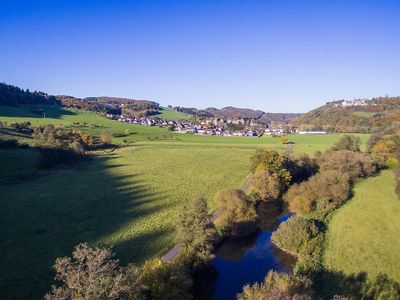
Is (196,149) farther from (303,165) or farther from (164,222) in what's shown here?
(164,222)

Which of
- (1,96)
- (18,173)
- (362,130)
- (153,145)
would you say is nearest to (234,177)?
(18,173)

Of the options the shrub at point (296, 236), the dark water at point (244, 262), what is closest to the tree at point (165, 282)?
the dark water at point (244, 262)

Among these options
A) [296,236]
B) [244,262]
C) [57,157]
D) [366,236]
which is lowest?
[244,262]

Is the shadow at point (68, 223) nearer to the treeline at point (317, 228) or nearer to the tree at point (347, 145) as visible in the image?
the treeline at point (317, 228)

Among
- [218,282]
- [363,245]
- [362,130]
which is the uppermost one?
[362,130]

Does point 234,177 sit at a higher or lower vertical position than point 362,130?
lower

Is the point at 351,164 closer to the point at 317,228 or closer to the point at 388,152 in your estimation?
the point at 388,152

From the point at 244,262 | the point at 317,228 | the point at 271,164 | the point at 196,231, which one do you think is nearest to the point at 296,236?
the point at 317,228
